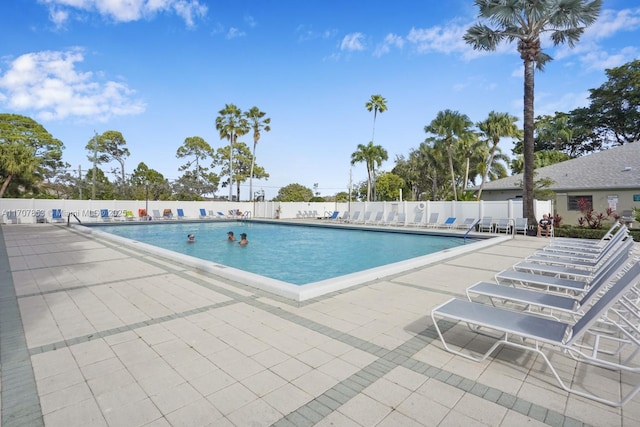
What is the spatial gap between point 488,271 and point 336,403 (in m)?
5.23

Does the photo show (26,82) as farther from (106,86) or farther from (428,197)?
(428,197)

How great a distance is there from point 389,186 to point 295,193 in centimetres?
1325

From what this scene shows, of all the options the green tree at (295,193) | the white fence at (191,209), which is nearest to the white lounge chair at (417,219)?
the white fence at (191,209)

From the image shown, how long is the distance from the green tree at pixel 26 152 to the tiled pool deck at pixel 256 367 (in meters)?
20.9

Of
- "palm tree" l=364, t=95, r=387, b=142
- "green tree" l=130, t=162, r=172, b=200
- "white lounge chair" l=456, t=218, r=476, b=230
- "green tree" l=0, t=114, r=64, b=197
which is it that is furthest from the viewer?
"green tree" l=130, t=162, r=172, b=200

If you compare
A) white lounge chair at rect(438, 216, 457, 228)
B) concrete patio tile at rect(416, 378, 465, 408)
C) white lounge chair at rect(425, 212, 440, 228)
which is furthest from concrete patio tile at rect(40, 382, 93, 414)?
white lounge chair at rect(425, 212, 440, 228)

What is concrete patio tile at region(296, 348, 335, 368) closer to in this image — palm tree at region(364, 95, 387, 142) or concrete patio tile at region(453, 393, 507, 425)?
concrete patio tile at region(453, 393, 507, 425)

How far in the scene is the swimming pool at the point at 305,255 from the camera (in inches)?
212

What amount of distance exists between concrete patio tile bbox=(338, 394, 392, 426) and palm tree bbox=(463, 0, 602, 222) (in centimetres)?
1402

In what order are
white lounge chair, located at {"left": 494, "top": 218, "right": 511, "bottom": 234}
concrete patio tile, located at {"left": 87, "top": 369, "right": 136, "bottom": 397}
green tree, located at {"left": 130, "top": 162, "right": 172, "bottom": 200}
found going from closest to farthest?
concrete patio tile, located at {"left": 87, "top": 369, "right": 136, "bottom": 397} < white lounge chair, located at {"left": 494, "top": 218, "right": 511, "bottom": 234} < green tree, located at {"left": 130, "top": 162, "right": 172, "bottom": 200}

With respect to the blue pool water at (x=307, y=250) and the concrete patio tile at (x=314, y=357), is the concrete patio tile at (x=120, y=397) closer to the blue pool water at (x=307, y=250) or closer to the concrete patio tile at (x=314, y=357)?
the concrete patio tile at (x=314, y=357)

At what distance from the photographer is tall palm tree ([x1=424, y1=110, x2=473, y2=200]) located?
2233 cm

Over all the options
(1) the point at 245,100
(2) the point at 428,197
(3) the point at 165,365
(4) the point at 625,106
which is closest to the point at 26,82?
Result: (1) the point at 245,100

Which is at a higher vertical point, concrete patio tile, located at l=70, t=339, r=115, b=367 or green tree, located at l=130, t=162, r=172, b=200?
green tree, located at l=130, t=162, r=172, b=200
